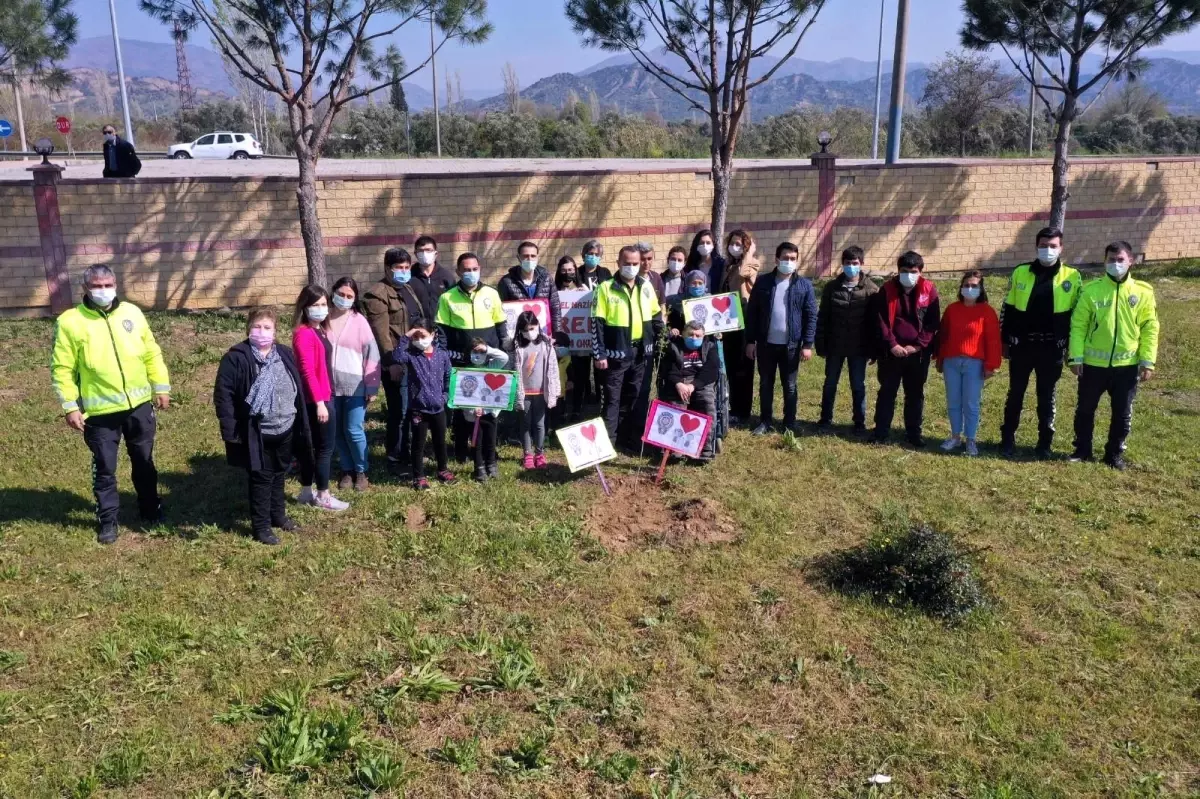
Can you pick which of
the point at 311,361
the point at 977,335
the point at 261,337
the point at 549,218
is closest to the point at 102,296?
the point at 261,337

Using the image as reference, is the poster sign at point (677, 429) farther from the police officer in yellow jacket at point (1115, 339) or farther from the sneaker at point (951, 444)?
the police officer in yellow jacket at point (1115, 339)

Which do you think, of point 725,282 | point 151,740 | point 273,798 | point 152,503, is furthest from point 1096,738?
point 152,503

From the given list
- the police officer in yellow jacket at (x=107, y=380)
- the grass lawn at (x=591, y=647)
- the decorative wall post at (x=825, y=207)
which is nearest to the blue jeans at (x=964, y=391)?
the grass lawn at (x=591, y=647)

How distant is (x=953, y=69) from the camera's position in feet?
138

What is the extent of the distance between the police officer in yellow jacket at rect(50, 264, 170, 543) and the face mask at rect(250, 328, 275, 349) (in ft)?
2.51

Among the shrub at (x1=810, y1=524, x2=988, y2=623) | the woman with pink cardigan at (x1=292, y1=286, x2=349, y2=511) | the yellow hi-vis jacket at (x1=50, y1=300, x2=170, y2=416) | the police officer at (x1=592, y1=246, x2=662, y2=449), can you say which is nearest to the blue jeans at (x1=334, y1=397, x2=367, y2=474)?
the woman with pink cardigan at (x1=292, y1=286, x2=349, y2=511)

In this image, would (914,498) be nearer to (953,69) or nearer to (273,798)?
(273,798)

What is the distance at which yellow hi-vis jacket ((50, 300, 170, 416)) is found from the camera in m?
6.24

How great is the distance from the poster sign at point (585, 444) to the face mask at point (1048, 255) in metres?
4.32

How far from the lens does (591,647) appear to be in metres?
5.29

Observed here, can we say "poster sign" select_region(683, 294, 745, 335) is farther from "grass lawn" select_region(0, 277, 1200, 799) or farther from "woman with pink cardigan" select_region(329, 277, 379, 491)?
"woman with pink cardigan" select_region(329, 277, 379, 491)

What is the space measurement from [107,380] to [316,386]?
1409mm

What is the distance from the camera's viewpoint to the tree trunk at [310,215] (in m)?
12.7

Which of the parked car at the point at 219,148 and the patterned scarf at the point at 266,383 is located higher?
the parked car at the point at 219,148
